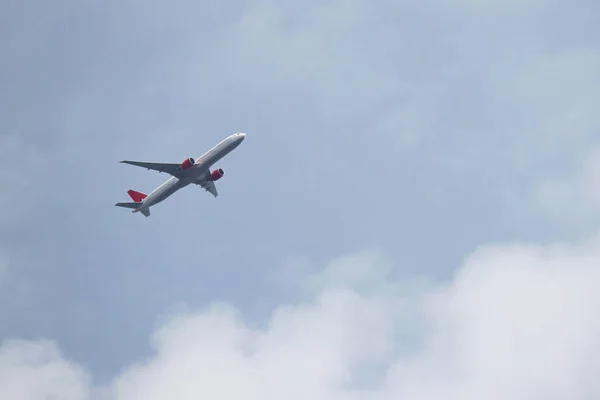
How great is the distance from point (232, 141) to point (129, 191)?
25670mm

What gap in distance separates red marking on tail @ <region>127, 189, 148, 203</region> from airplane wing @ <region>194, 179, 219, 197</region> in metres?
9.36

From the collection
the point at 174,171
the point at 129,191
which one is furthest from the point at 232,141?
the point at 129,191

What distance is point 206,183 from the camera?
13700 cm

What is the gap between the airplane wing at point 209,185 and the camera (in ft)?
446

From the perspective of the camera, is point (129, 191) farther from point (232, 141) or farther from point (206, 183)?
point (232, 141)

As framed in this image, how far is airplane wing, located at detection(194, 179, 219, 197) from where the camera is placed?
446 feet

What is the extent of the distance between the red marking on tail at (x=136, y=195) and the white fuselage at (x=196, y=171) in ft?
14.0

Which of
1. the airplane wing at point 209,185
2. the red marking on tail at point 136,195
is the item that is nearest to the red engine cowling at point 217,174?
the airplane wing at point 209,185

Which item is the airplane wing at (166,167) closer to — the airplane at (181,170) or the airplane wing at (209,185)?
the airplane at (181,170)

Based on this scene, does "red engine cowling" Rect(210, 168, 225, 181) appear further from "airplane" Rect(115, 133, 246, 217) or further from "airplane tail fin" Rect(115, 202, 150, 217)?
"airplane tail fin" Rect(115, 202, 150, 217)

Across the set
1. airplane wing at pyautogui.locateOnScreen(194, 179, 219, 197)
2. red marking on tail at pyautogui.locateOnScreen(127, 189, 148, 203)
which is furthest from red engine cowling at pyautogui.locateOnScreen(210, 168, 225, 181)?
red marking on tail at pyautogui.locateOnScreen(127, 189, 148, 203)

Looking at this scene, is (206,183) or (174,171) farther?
(206,183)

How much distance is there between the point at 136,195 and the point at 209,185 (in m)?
12.6

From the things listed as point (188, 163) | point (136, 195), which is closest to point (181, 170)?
point (188, 163)
